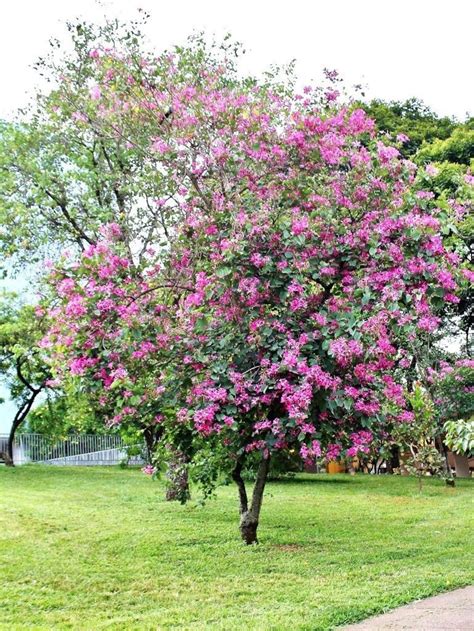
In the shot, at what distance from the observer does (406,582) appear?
252 inches

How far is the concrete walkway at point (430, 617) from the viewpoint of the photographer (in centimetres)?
493

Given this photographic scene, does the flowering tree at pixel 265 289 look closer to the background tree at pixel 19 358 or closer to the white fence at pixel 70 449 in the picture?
the background tree at pixel 19 358

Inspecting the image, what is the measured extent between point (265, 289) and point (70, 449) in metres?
20.9

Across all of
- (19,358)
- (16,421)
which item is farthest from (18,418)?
(19,358)

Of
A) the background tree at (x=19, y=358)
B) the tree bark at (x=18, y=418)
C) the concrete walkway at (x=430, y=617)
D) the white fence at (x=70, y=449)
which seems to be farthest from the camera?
the white fence at (x=70, y=449)

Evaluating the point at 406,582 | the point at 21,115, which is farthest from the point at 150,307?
the point at 21,115

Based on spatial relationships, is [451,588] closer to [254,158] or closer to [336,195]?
[336,195]

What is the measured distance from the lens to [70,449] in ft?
86.4

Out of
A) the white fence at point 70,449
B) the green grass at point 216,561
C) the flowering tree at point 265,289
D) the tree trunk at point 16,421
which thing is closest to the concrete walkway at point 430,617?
the green grass at point 216,561

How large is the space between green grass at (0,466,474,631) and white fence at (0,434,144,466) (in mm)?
12380

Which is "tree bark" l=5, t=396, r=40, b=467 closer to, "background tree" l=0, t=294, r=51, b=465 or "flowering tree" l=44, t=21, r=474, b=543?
"background tree" l=0, t=294, r=51, b=465

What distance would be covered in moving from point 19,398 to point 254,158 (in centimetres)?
1628

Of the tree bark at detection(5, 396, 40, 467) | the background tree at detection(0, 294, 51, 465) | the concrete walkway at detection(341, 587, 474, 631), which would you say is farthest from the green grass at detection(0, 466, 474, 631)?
the tree bark at detection(5, 396, 40, 467)

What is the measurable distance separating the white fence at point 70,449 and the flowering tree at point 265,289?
58.6 ft
